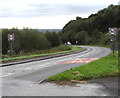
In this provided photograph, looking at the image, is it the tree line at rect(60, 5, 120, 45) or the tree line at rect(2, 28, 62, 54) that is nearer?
the tree line at rect(2, 28, 62, 54)

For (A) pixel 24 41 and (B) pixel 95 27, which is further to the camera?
(B) pixel 95 27

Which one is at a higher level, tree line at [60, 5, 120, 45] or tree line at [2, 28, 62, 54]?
tree line at [60, 5, 120, 45]

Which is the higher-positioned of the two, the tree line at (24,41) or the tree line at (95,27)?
the tree line at (95,27)

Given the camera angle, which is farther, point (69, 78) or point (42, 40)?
point (42, 40)

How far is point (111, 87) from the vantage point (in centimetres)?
907

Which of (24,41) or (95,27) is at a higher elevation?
(95,27)

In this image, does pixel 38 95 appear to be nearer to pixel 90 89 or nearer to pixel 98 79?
pixel 90 89

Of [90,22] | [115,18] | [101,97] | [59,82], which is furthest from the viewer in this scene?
[90,22]

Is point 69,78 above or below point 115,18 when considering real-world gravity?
below

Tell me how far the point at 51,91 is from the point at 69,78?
8.25ft

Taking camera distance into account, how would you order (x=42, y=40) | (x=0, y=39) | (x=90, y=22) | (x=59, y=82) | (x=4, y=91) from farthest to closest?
(x=90, y=22)
(x=42, y=40)
(x=0, y=39)
(x=59, y=82)
(x=4, y=91)

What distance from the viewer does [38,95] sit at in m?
7.98

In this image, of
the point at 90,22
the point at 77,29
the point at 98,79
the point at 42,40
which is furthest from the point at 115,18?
the point at 98,79

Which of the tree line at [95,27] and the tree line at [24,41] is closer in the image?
the tree line at [24,41]
